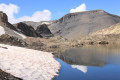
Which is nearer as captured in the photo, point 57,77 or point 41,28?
point 57,77

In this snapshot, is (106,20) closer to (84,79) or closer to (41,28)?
(41,28)

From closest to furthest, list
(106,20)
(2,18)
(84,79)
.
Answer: (84,79) → (2,18) → (106,20)

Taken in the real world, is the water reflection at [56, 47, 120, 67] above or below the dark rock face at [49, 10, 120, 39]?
below

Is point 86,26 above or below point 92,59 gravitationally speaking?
above

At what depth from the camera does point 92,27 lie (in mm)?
172250

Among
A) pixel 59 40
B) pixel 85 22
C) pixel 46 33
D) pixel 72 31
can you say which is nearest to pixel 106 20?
pixel 85 22

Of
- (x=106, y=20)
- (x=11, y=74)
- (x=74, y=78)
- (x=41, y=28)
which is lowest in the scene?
(x=74, y=78)

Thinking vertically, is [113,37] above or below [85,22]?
below

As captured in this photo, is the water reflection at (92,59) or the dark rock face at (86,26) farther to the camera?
the dark rock face at (86,26)

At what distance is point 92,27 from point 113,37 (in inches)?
3931

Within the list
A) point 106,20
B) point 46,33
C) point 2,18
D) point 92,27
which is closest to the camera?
point 2,18

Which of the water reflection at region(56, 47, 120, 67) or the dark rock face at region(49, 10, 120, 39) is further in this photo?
the dark rock face at region(49, 10, 120, 39)

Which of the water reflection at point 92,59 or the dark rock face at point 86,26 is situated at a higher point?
the dark rock face at point 86,26

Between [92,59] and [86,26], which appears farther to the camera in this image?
[86,26]
